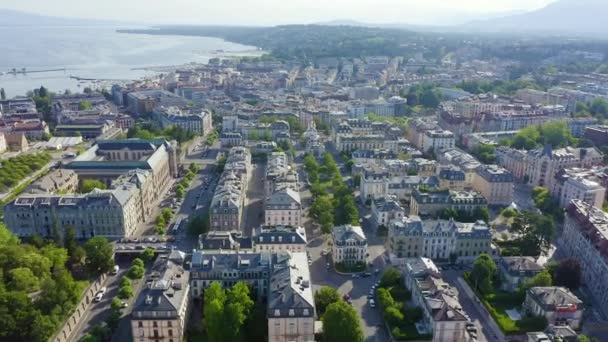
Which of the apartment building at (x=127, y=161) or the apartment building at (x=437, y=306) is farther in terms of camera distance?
the apartment building at (x=127, y=161)

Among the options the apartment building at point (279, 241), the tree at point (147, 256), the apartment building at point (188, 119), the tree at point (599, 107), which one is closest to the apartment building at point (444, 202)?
the apartment building at point (279, 241)

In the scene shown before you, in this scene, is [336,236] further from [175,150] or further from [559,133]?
[559,133]

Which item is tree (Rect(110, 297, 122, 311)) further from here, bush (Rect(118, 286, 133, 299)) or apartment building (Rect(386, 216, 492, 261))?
apartment building (Rect(386, 216, 492, 261))

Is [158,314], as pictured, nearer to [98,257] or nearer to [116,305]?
[116,305]

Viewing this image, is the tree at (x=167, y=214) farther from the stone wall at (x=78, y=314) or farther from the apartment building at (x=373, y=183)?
the apartment building at (x=373, y=183)

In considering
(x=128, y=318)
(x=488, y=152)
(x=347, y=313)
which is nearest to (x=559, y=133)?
(x=488, y=152)

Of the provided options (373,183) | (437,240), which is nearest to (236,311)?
(437,240)
